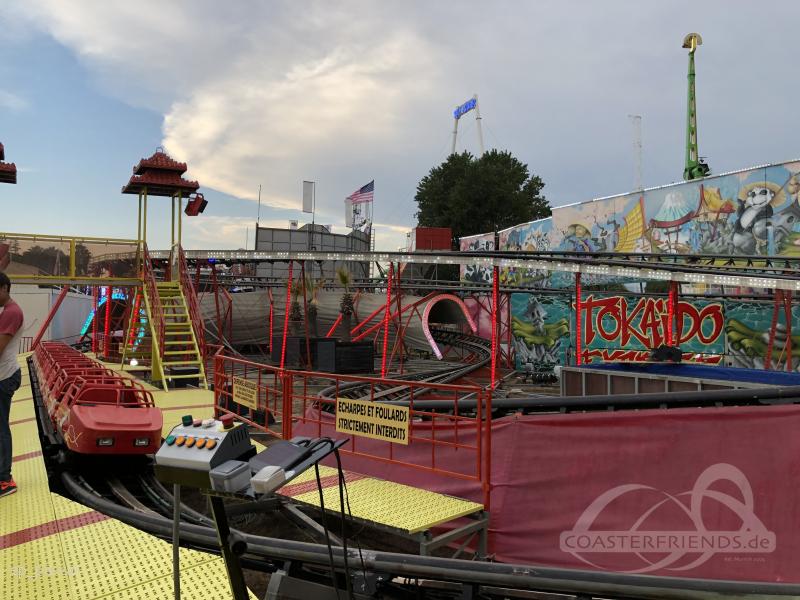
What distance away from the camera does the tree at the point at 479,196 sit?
161ft

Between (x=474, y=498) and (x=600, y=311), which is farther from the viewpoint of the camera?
(x=600, y=311)

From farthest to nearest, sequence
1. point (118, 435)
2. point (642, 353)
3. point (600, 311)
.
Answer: point (600, 311)
point (642, 353)
point (118, 435)

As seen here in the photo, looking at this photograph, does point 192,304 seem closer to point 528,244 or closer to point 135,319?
point 135,319

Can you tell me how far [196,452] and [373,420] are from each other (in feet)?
15.6

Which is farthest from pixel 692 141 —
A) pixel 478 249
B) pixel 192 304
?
pixel 192 304

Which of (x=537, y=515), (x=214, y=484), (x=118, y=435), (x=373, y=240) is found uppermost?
(x=373, y=240)

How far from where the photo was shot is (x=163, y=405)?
11.3 m

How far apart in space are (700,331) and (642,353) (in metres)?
2.38

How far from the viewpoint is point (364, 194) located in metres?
57.3

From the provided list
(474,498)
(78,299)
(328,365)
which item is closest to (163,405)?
(474,498)

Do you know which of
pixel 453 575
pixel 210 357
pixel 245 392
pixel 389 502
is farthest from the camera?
pixel 210 357

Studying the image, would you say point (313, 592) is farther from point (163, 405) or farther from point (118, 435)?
point (163, 405)

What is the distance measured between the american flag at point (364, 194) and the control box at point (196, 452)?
5576 centimetres

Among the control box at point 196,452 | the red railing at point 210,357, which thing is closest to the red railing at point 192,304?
the red railing at point 210,357
